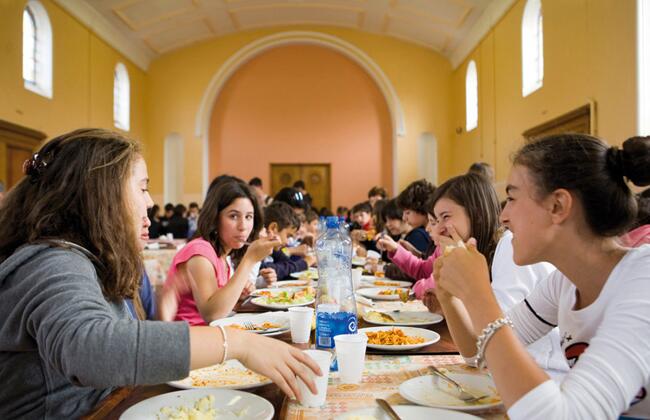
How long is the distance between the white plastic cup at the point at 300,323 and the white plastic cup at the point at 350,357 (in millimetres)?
347

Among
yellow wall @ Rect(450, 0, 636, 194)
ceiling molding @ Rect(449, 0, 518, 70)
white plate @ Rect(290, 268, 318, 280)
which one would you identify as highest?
ceiling molding @ Rect(449, 0, 518, 70)

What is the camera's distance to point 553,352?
1.75 metres

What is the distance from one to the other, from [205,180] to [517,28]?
7.52m

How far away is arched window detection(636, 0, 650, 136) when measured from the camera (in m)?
5.41

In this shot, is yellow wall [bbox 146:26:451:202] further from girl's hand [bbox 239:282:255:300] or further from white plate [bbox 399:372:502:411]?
white plate [bbox 399:372:502:411]

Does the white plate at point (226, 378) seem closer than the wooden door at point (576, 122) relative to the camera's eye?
Yes

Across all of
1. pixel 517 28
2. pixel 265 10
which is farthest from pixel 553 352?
pixel 265 10

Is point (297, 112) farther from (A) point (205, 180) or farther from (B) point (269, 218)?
(B) point (269, 218)

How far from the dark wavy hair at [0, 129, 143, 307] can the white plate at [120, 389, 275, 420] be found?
317 millimetres

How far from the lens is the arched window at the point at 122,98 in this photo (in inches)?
454

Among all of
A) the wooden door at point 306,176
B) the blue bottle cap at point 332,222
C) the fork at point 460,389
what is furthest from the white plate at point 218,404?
the wooden door at point 306,176

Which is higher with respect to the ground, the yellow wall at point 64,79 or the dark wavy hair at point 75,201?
the yellow wall at point 64,79

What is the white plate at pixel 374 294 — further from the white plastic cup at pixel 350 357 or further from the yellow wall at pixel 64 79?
the yellow wall at pixel 64 79

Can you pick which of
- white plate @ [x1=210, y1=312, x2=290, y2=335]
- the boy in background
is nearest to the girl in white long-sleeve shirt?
white plate @ [x1=210, y1=312, x2=290, y2=335]
